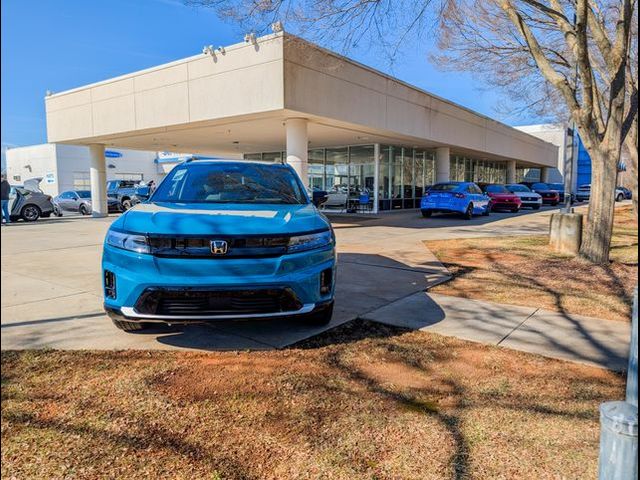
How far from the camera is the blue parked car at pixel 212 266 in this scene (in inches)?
144

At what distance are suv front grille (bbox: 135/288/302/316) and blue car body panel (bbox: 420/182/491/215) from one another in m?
16.3

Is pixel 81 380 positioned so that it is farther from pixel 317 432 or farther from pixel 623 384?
pixel 623 384

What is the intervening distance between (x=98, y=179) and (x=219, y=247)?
67.0 feet

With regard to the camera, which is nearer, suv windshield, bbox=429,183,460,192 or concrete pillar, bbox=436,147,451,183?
suv windshield, bbox=429,183,460,192

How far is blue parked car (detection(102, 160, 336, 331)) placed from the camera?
366 cm

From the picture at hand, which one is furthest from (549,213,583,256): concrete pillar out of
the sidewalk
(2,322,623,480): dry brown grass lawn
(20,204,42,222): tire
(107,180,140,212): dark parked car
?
(107,180,140,212): dark parked car

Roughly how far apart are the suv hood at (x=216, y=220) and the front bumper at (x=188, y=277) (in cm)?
23

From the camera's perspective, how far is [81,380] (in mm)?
3387

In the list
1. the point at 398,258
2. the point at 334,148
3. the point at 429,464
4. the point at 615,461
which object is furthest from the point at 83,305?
the point at 334,148

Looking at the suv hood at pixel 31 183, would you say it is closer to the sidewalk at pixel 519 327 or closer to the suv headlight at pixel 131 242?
the suv headlight at pixel 131 242

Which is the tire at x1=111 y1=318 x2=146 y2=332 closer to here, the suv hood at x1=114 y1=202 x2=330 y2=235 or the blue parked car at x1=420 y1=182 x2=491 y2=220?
the suv hood at x1=114 y1=202 x2=330 y2=235

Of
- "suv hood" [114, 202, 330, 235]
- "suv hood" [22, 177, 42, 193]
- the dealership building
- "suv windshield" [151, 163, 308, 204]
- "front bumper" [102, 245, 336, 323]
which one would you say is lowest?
"front bumper" [102, 245, 336, 323]

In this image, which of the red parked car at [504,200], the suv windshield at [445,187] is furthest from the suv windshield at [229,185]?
the red parked car at [504,200]

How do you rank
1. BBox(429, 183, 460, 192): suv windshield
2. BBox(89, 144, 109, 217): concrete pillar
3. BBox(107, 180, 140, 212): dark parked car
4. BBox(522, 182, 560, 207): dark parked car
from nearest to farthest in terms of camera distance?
1. BBox(429, 183, 460, 192): suv windshield
2. BBox(89, 144, 109, 217): concrete pillar
3. BBox(107, 180, 140, 212): dark parked car
4. BBox(522, 182, 560, 207): dark parked car
